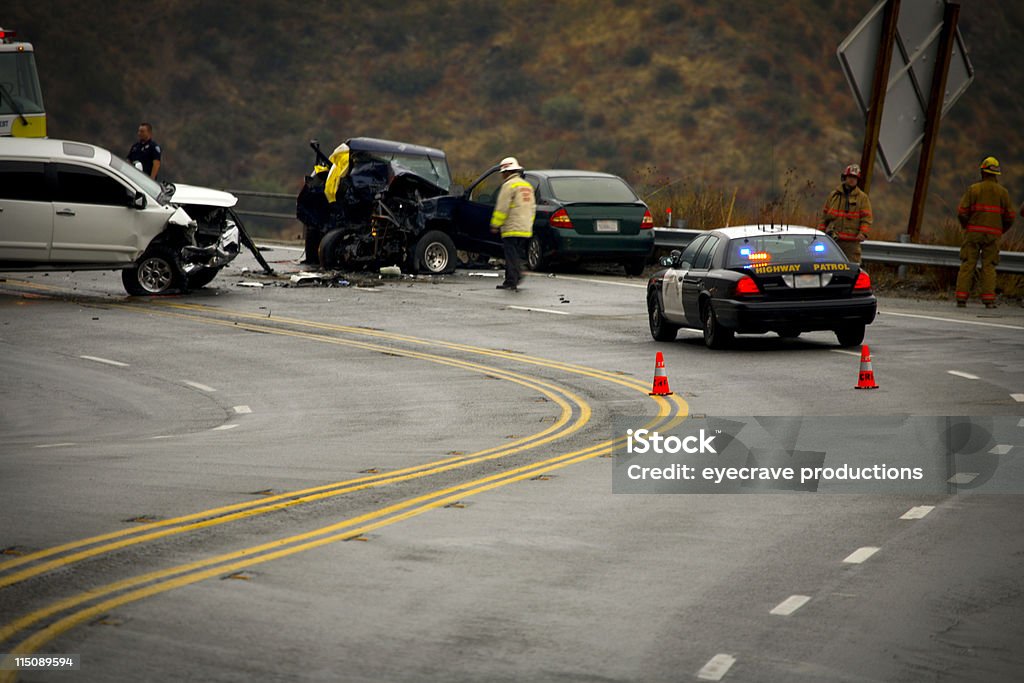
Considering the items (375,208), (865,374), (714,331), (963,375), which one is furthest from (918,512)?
(375,208)

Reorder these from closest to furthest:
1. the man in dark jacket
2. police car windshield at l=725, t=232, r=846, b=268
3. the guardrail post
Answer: police car windshield at l=725, t=232, r=846, b=268 → the guardrail post → the man in dark jacket

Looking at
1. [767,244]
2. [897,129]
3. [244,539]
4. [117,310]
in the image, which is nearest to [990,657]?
[244,539]

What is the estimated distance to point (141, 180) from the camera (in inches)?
947

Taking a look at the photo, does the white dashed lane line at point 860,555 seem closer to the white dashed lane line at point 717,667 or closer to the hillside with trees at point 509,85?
the white dashed lane line at point 717,667

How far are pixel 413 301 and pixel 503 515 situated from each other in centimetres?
1467

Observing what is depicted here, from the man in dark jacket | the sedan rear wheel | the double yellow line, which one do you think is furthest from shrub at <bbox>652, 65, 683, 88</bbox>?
the double yellow line

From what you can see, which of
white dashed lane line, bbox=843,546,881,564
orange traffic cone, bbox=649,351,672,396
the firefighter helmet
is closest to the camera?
white dashed lane line, bbox=843,546,881,564

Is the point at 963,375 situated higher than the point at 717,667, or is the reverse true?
the point at 963,375

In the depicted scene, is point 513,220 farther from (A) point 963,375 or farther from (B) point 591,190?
(A) point 963,375

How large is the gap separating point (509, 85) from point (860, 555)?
75880mm

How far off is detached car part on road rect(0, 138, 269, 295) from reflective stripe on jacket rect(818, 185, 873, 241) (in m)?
8.53

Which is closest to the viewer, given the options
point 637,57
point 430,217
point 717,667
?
point 717,667

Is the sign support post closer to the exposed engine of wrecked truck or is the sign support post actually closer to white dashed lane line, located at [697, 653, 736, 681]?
the exposed engine of wrecked truck

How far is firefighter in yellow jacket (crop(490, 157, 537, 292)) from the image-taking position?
25.4m
